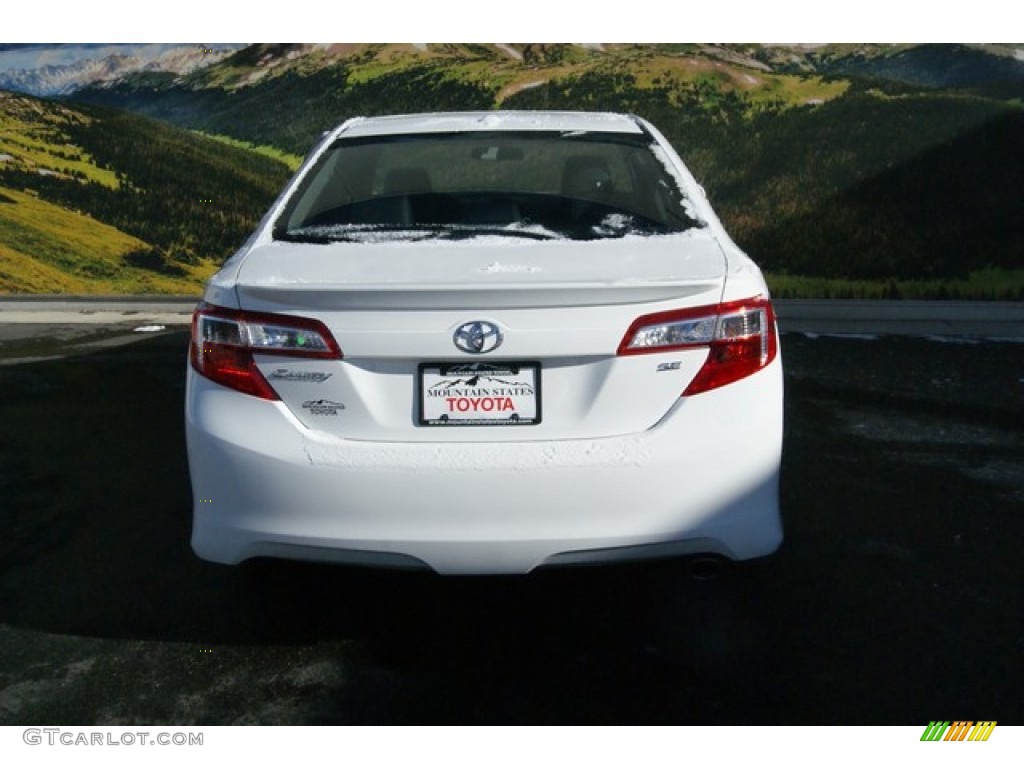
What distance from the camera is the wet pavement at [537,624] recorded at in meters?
3.25

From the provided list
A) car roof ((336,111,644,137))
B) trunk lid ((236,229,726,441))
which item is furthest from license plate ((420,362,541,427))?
car roof ((336,111,644,137))

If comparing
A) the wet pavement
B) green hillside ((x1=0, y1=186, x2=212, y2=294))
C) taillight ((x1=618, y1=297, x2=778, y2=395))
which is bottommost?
green hillside ((x1=0, y1=186, x2=212, y2=294))

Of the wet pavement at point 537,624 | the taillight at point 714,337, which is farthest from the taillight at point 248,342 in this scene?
the taillight at point 714,337

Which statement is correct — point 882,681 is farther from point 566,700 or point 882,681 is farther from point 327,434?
point 327,434

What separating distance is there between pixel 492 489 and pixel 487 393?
247 millimetres

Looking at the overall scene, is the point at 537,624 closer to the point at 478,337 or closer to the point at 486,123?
the point at 478,337

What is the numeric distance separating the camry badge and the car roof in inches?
61.2

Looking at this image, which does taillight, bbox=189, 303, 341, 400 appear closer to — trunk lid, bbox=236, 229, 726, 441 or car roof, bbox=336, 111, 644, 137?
trunk lid, bbox=236, 229, 726, 441

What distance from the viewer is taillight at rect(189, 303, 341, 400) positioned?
10.4ft

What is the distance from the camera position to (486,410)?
313 cm

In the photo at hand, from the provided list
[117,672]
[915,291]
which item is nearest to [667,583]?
[117,672]

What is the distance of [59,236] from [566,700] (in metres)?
10.3
